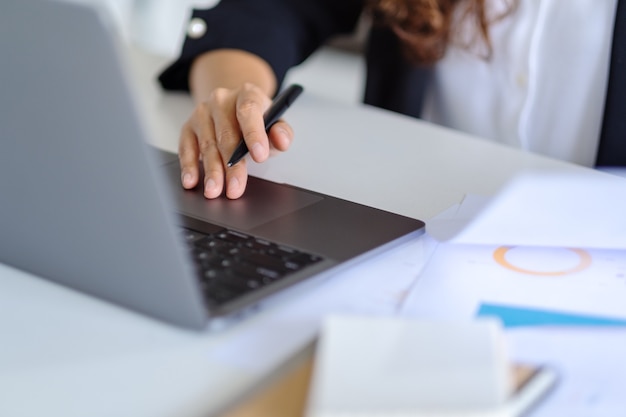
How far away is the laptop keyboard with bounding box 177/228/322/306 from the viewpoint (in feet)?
1.70

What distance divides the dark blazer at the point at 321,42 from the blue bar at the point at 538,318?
0.47 metres

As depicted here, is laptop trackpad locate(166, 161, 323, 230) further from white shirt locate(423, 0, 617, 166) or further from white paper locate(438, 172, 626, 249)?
white shirt locate(423, 0, 617, 166)

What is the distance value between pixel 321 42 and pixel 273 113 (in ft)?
1.44

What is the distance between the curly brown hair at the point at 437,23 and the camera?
3.49ft

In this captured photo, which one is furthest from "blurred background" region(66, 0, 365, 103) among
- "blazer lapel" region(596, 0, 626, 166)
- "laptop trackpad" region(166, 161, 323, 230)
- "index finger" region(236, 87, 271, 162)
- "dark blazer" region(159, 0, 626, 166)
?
"laptop trackpad" region(166, 161, 323, 230)

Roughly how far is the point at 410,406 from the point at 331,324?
0.26 feet

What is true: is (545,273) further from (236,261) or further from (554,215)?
(236,261)

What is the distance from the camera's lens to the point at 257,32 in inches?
42.6

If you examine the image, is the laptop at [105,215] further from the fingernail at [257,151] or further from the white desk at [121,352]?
the fingernail at [257,151]

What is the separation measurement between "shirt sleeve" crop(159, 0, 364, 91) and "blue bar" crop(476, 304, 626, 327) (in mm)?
606

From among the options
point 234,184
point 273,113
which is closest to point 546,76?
point 273,113

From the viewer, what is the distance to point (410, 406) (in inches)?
14.6

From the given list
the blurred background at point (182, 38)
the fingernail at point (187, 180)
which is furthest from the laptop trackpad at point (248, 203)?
the blurred background at point (182, 38)

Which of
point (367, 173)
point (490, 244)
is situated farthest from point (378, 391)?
point (367, 173)
